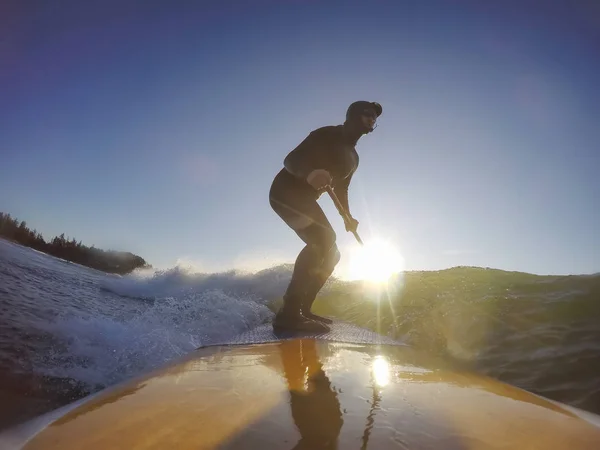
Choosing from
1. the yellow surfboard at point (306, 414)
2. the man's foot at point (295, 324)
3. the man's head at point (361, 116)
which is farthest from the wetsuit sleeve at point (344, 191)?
the yellow surfboard at point (306, 414)

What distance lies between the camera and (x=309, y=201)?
3.36 m

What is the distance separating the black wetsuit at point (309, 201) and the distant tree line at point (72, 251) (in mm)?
8504

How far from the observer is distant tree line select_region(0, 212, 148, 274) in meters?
9.95

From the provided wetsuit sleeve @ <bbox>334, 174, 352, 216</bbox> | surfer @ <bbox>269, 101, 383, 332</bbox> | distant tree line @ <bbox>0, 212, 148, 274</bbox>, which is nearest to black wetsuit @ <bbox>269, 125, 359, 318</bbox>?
surfer @ <bbox>269, 101, 383, 332</bbox>

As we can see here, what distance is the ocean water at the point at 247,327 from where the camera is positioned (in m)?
1.71

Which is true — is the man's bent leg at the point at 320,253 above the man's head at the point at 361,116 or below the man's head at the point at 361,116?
below

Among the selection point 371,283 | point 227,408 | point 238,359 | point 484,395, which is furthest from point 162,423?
point 371,283

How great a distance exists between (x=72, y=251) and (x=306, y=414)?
45.0 feet

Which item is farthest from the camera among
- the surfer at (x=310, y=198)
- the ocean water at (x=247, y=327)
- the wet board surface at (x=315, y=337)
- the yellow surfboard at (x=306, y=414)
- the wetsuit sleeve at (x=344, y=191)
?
the wetsuit sleeve at (x=344, y=191)

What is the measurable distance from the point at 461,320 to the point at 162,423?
107 inches

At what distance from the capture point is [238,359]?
195cm

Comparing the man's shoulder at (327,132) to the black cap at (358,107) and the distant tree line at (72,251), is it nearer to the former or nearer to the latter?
the black cap at (358,107)

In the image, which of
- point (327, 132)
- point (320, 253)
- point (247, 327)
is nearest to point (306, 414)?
point (320, 253)

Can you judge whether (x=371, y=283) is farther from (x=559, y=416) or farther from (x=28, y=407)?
(x=28, y=407)
